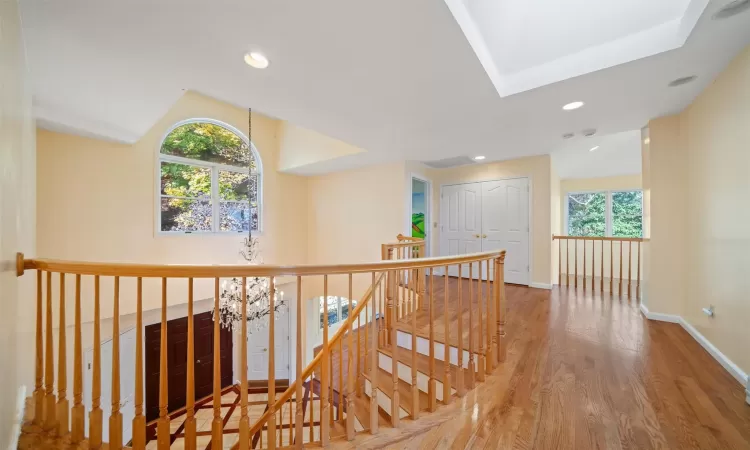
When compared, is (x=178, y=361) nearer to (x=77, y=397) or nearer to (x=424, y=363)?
(x=77, y=397)

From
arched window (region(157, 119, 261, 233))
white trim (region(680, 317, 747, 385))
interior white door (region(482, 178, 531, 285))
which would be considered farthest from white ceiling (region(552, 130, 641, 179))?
arched window (region(157, 119, 261, 233))

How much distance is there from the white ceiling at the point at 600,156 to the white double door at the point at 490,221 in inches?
33.2

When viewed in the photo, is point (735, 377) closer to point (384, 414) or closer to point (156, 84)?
point (384, 414)

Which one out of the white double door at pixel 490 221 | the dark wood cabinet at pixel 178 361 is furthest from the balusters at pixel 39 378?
the white double door at pixel 490 221

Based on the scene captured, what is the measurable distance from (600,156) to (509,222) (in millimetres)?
2288

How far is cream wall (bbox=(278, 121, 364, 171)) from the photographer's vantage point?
4.34 m

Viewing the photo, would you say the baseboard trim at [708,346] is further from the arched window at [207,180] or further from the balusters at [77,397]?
the arched window at [207,180]

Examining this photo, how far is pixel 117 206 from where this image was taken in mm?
3635

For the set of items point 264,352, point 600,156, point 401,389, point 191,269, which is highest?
point 600,156

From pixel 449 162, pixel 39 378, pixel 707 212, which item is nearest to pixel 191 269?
pixel 39 378

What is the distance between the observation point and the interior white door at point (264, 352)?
18.1 ft

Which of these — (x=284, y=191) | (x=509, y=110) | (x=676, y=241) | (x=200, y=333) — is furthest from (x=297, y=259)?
(x=676, y=241)

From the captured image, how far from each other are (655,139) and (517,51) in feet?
6.85

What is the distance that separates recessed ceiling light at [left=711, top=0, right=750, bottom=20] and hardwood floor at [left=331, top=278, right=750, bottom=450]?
2213 millimetres
